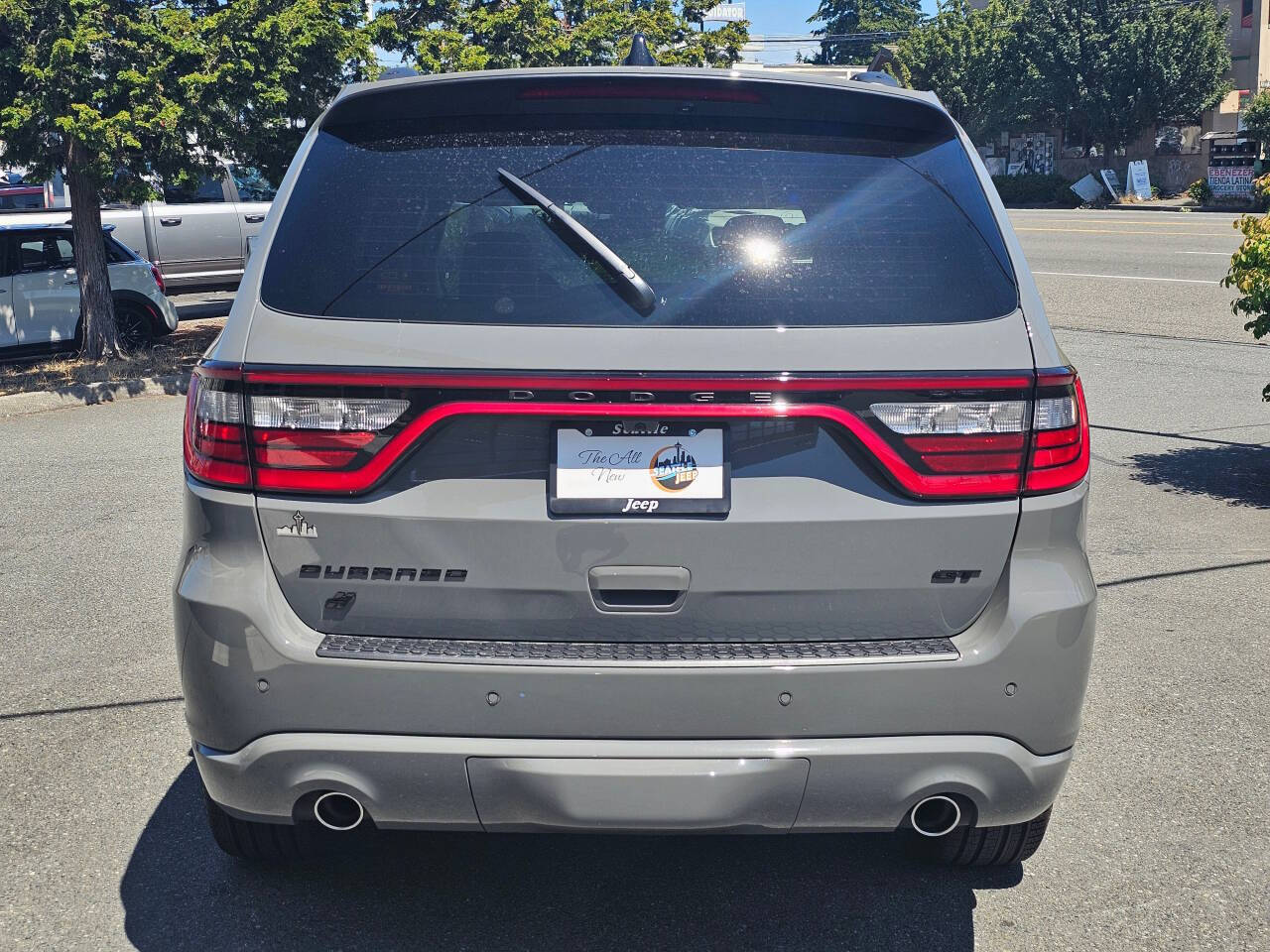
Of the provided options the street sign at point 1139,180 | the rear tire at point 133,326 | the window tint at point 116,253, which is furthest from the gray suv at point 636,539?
the street sign at point 1139,180

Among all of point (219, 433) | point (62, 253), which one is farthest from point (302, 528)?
point (62, 253)

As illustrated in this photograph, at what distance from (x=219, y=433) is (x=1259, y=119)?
4683 centimetres

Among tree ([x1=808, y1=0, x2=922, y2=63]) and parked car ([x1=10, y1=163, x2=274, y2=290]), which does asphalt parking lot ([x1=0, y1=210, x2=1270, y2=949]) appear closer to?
parked car ([x1=10, y1=163, x2=274, y2=290])

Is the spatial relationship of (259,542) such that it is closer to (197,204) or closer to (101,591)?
(101,591)

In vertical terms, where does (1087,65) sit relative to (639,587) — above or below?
below

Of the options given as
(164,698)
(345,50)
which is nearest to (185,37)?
(345,50)

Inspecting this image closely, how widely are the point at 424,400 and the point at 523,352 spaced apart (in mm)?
214

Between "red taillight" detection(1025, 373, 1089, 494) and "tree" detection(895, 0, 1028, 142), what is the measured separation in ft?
192

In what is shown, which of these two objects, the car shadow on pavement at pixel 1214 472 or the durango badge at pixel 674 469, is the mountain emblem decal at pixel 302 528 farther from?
the car shadow on pavement at pixel 1214 472

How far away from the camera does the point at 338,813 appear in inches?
108

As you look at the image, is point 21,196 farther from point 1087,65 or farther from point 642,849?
point 1087,65

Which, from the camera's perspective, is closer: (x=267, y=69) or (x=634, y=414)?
(x=634, y=414)

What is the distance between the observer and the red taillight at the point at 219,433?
262 centimetres

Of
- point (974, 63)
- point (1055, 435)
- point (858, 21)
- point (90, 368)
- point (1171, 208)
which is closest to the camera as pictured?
point (1055, 435)
